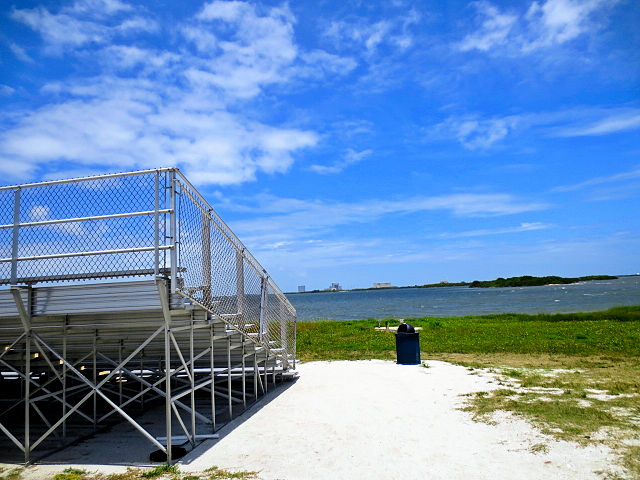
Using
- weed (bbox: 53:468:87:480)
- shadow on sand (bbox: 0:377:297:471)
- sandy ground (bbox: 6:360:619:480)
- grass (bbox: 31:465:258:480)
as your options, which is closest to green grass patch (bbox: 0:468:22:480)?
grass (bbox: 31:465:258:480)

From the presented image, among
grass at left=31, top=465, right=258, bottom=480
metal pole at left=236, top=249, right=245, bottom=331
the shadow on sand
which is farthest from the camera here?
metal pole at left=236, top=249, right=245, bottom=331

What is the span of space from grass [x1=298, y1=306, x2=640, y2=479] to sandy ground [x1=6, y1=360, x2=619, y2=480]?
42cm

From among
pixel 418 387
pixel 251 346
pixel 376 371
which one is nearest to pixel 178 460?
pixel 251 346

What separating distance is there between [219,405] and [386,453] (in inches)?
217

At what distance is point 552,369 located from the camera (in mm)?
14414

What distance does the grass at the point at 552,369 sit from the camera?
818cm

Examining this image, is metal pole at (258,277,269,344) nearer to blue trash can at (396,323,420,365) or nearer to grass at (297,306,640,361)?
blue trash can at (396,323,420,365)

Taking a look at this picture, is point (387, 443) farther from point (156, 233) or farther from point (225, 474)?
point (156, 233)

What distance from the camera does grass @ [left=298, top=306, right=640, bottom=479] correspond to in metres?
8.18

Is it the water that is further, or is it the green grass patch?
the water

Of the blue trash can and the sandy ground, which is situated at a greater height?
the blue trash can

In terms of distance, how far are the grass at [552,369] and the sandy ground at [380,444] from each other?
42 cm

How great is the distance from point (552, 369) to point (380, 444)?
881 cm

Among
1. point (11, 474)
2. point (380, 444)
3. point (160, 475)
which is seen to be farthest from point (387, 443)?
point (11, 474)
